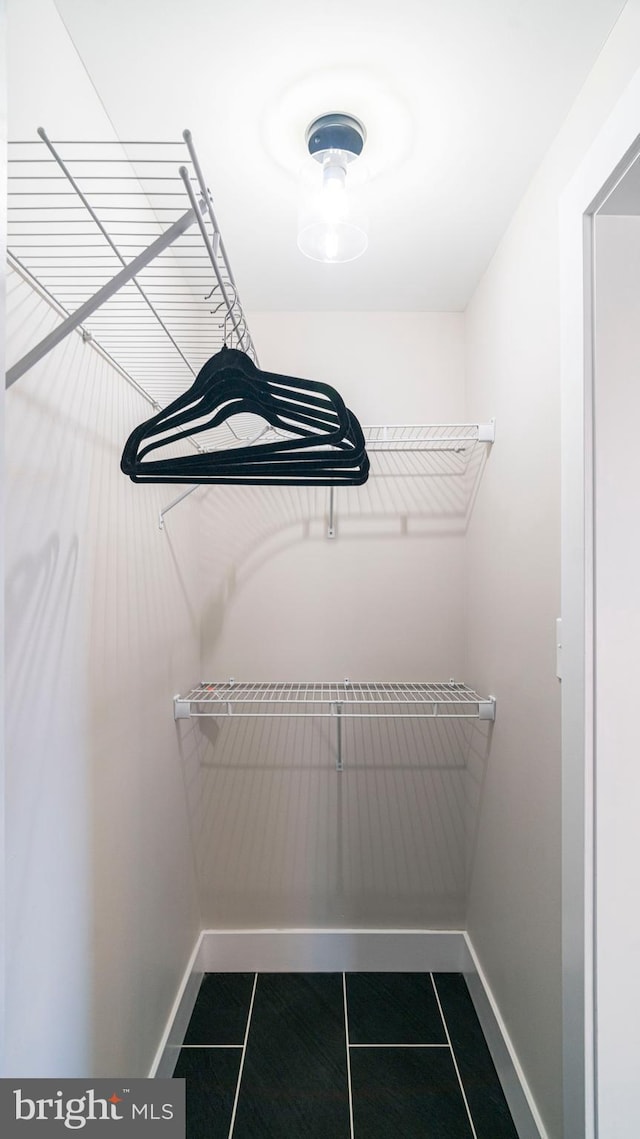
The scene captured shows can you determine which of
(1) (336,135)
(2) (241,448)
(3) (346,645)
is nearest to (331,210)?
(1) (336,135)

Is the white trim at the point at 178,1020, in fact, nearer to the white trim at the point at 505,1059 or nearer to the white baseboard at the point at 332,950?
the white baseboard at the point at 332,950

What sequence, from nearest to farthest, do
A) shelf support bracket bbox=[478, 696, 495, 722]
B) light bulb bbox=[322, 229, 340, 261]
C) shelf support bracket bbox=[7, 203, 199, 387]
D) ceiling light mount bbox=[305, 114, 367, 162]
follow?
shelf support bracket bbox=[7, 203, 199, 387]
ceiling light mount bbox=[305, 114, 367, 162]
light bulb bbox=[322, 229, 340, 261]
shelf support bracket bbox=[478, 696, 495, 722]

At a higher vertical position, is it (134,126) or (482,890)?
(134,126)

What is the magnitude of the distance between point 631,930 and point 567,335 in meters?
1.10

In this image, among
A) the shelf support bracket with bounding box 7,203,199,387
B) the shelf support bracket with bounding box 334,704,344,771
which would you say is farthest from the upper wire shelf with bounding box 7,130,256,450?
the shelf support bracket with bounding box 334,704,344,771

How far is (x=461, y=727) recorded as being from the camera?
2.04m

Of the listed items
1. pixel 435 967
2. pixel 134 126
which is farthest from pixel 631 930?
pixel 134 126

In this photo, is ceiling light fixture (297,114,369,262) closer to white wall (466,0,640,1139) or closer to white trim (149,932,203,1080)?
white wall (466,0,640,1139)

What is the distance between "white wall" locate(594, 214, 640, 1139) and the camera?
1033mm

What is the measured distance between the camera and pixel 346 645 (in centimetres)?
206

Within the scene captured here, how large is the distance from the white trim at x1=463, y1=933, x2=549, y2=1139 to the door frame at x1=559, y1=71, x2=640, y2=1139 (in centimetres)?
30

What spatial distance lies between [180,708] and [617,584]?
1.23 meters

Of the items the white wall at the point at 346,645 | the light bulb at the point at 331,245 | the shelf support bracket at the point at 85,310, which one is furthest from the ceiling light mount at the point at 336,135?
the white wall at the point at 346,645

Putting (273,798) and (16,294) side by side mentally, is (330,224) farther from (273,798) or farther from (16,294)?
(273,798)
